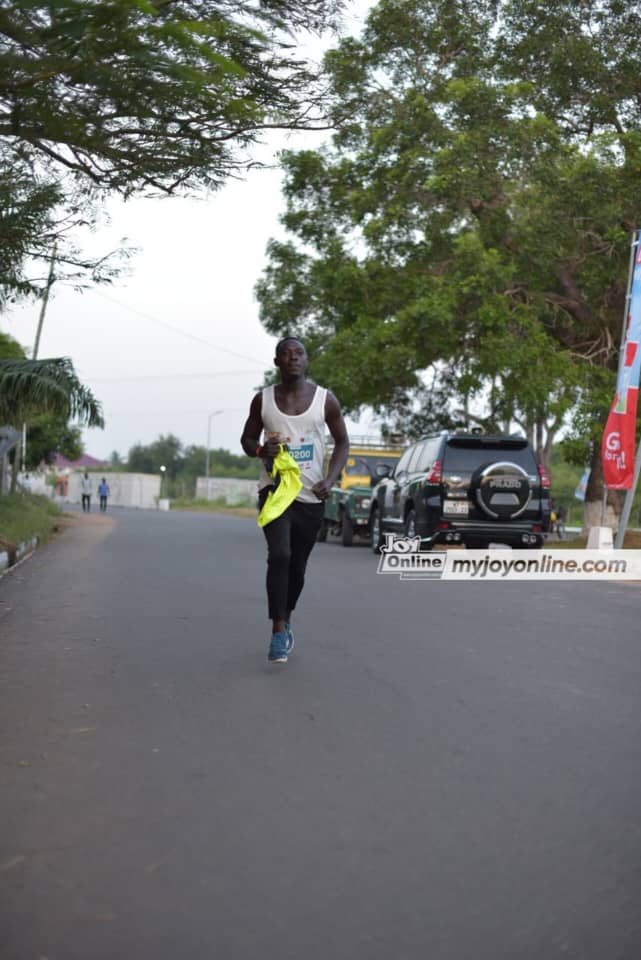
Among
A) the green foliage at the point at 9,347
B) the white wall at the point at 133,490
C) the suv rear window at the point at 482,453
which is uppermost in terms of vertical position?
the green foliage at the point at 9,347

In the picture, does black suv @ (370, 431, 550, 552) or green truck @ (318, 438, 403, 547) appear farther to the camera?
green truck @ (318, 438, 403, 547)

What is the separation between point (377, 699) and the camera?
21.5 feet

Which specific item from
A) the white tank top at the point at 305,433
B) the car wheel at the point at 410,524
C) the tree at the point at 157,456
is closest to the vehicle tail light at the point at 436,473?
the car wheel at the point at 410,524

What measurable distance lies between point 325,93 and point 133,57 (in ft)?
12.7

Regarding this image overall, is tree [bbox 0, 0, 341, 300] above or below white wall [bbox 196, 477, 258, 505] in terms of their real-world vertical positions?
above

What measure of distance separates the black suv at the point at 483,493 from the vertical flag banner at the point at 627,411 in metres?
2.60

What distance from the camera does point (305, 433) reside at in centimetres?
783

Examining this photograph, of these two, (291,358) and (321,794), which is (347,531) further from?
(321,794)

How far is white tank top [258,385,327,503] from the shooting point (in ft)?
25.5

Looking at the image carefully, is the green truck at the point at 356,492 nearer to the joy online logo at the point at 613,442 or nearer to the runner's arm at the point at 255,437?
the joy online logo at the point at 613,442

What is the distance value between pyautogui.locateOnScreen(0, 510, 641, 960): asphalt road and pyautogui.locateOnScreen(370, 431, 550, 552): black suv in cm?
715

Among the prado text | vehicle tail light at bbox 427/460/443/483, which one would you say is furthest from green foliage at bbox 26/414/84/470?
vehicle tail light at bbox 427/460/443/483

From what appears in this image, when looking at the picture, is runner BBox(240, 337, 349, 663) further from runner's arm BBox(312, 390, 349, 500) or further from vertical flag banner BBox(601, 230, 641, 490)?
vertical flag banner BBox(601, 230, 641, 490)

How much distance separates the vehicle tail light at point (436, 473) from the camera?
1700cm
